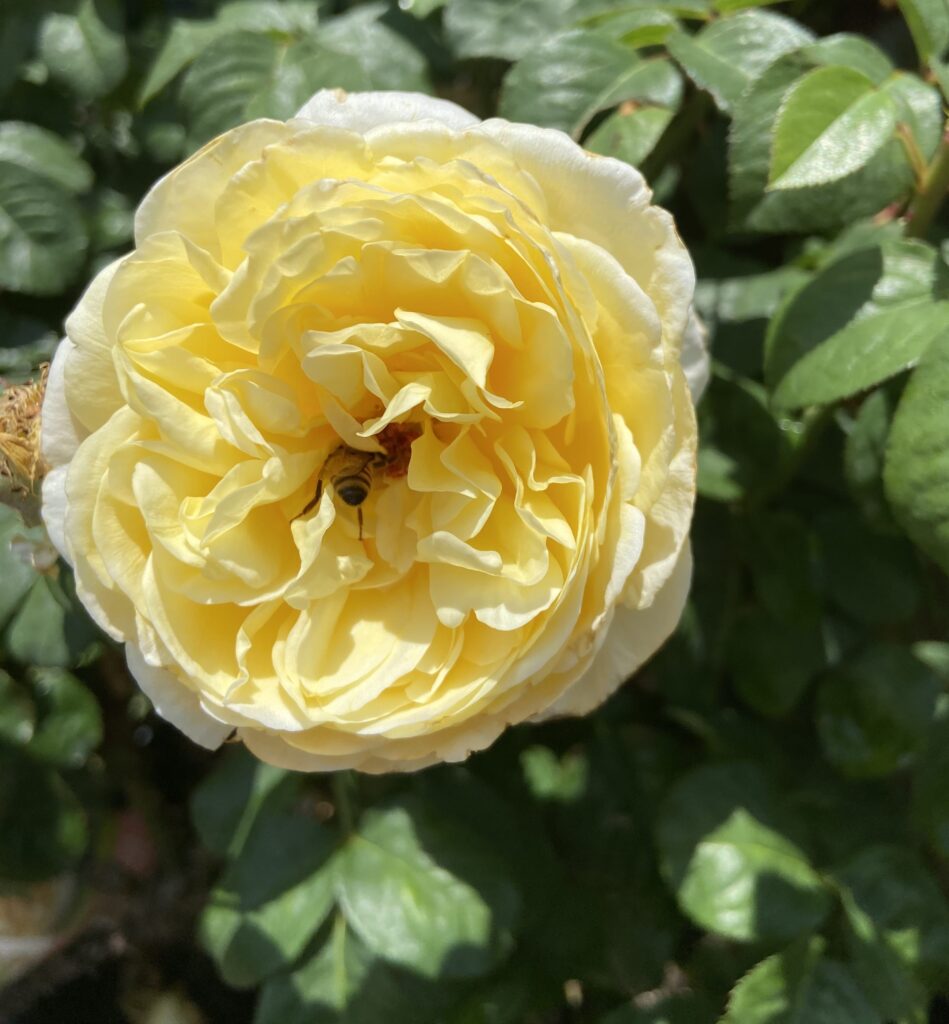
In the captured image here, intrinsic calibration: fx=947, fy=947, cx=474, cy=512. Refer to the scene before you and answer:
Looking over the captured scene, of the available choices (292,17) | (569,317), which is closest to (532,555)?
(569,317)

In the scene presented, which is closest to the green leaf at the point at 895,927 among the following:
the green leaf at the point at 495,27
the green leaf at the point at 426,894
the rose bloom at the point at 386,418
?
the green leaf at the point at 426,894

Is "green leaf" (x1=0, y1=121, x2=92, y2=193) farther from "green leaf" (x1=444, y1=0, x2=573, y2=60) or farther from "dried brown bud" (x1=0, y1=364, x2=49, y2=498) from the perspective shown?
"green leaf" (x1=444, y1=0, x2=573, y2=60)

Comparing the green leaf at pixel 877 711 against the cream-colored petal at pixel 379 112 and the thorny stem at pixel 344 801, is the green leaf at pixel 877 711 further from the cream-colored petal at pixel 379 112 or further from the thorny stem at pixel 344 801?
the cream-colored petal at pixel 379 112

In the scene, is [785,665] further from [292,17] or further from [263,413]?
[292,17]

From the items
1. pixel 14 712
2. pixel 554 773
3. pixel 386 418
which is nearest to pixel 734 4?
pixel 386 418

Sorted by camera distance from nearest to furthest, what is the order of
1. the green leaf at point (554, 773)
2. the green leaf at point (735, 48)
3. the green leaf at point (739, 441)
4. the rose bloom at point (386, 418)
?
the rose bloom at point (386, 418) → the green leaf at point (735, 48) → the green leaf at point (739, 441) → the green leaf at point (554, 773)

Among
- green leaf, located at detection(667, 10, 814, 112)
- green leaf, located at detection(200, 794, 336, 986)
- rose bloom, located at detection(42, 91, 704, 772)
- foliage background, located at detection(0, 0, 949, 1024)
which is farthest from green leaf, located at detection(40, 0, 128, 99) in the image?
green leaf, located at detection(200, 794, 336, 986)
